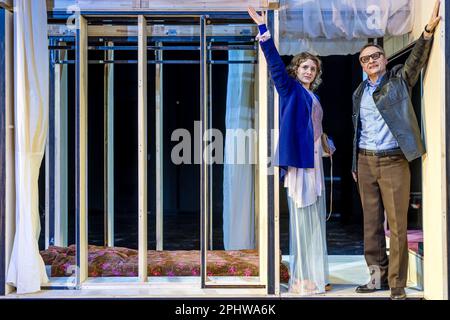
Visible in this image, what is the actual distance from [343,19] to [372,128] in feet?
2.83

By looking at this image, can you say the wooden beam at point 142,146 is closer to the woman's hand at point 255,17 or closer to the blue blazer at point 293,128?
the woman's hand at point 255,17

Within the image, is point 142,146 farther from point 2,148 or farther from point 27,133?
point 2,148

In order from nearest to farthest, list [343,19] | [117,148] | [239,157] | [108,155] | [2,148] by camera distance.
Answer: [2,148], [343,19], [239,157], [108,155], [117,148]

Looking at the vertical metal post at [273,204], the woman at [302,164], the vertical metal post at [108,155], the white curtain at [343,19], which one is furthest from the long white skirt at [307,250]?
the vertical metal post at [108,155]

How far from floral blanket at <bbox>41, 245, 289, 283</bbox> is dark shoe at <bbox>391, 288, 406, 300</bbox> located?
0.71 m

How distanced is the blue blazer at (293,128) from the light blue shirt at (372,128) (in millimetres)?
374

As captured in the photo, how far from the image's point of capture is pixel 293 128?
131 inches

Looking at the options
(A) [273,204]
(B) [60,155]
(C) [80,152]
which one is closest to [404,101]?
(A) [273,204]

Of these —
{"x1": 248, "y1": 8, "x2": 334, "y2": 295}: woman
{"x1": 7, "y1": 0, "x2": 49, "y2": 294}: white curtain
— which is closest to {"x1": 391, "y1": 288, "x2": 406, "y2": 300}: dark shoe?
{"x1": 248, "y1": 8, "x2": 334, "y2": 295}: woman

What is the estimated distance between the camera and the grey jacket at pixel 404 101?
3.24m

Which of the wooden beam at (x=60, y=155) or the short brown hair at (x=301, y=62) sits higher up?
the short brown hair at (x=301, y=62)
